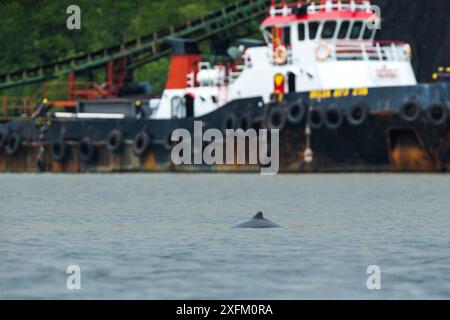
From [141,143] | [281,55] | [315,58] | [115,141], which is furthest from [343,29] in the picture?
[115,141]

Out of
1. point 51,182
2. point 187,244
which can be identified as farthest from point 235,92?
point 187,244

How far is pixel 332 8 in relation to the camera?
54.3 metres

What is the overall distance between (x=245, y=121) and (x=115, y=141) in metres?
8.21

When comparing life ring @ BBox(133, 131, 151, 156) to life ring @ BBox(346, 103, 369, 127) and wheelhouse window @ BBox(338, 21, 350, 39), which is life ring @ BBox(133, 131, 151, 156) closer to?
wheelhouse window @ BBox(338, 21, 350, 39)

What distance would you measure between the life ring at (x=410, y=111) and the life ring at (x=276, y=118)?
544cm

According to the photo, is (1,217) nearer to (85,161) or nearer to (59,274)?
(59,274)

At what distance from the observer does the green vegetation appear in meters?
90.8

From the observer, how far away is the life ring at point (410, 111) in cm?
4622

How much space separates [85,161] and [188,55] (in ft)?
22.9

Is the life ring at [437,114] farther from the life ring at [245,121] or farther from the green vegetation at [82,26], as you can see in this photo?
the green vegetation at [82,26]

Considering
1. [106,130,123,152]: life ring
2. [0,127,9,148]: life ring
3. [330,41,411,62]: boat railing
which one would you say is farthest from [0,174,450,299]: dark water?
[0,127,9,148]: life ring

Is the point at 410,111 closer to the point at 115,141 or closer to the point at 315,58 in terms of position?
the point at 315,58

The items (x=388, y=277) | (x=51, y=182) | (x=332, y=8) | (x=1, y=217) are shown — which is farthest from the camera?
(x=332, y=8)

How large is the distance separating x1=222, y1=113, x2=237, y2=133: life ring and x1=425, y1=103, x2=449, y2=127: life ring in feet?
29.6
